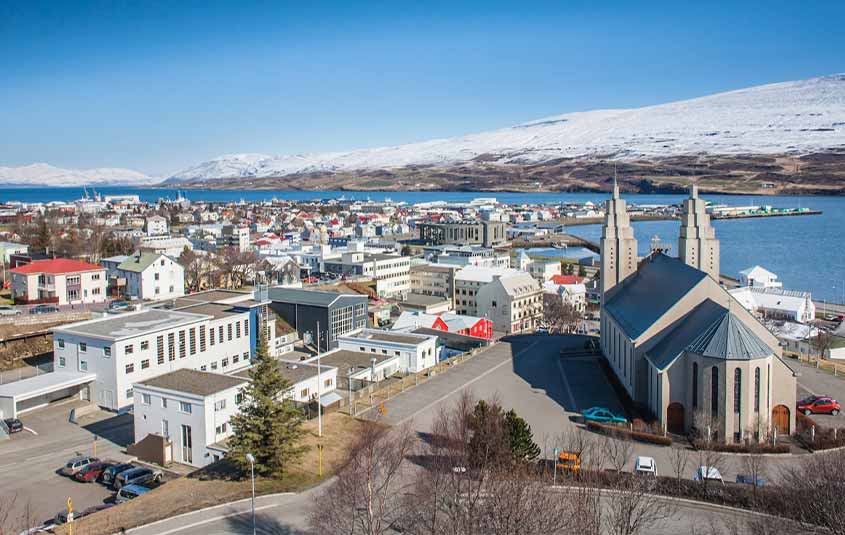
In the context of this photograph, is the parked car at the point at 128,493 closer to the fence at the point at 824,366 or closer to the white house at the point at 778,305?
the fence at the point at 824,366

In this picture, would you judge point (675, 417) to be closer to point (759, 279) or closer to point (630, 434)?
point (630, 434)

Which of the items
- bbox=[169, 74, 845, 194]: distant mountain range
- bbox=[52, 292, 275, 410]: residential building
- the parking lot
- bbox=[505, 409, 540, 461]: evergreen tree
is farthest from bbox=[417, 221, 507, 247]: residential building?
bbox=[169, 74, 845, 194]: distant mountain range

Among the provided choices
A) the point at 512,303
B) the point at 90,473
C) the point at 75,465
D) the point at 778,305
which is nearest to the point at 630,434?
the point at 90,473

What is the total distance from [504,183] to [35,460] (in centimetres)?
13060

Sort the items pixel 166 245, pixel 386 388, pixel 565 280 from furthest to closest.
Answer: pixel 166 245
pixel 565 280
pixel 386 388

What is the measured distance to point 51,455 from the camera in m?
10.7

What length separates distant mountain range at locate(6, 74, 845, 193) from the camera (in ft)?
341

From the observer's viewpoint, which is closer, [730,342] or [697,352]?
[730,342]

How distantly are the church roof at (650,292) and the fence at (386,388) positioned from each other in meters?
3.93

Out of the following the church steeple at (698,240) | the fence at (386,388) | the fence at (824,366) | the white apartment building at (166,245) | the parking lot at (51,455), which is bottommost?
the parking lot at (51,455)

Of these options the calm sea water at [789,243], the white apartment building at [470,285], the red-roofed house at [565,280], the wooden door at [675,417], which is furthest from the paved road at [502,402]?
the calm sea water at [789,243]

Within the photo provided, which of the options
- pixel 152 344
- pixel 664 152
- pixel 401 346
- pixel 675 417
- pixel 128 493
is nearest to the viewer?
pixel 128 493

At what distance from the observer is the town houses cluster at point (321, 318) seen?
35.7 feet

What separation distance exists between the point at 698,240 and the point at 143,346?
1215 cm
